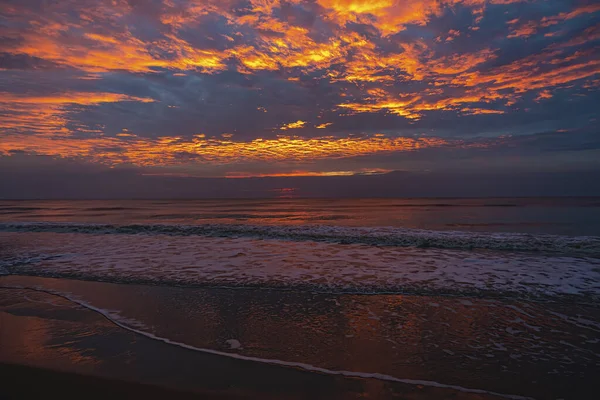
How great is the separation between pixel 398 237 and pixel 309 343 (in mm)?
13029

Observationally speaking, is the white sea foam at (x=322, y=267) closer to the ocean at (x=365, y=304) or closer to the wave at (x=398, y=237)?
the ocean at (x=365, y=304)

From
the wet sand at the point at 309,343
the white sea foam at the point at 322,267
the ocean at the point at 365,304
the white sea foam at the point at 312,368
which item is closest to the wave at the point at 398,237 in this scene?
the ocean at the point at 365,304

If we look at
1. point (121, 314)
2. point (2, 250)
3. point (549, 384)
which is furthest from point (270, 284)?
point (2, 250)

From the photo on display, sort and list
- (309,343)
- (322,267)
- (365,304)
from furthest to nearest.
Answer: (322,267), (365,304), (309,343)

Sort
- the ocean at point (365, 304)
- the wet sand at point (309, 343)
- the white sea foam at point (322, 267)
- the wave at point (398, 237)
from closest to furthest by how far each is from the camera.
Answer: the wet sand at point (309, 343), the ocean at point (365, 304), the white sea foam at point (322, 267), the wave at point (398, 237)

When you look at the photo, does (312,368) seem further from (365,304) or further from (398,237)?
(398,237)

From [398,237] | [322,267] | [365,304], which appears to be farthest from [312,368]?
[398,237]

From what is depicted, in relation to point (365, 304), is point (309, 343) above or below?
above

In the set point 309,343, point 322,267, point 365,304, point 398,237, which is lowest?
point 398,237

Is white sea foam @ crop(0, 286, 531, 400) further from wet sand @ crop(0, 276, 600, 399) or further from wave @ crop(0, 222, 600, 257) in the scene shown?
wave @ crop(0, 222, 600, 257)

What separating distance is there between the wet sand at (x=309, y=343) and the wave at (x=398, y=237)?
8609mm

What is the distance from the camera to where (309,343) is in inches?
195

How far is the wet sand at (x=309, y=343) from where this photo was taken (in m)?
3.88

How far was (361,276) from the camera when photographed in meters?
9.19
